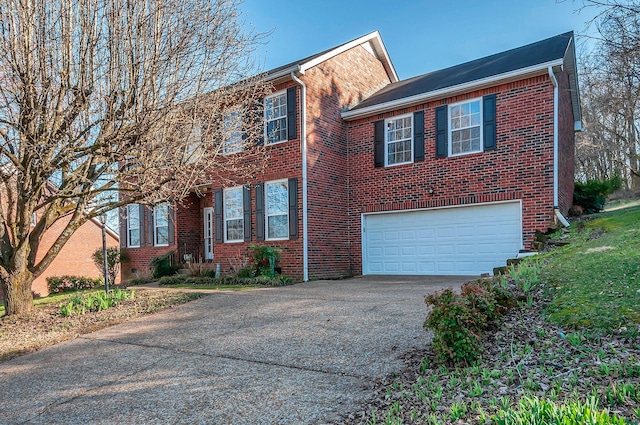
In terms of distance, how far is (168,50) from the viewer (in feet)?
24.1

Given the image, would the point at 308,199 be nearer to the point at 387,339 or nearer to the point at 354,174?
the point at 354,174

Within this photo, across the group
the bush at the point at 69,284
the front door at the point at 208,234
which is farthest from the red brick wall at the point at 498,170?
the bush at the point at 69,284

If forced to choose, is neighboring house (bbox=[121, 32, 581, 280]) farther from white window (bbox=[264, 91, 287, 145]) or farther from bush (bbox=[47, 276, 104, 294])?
bush (bbox=[47, 276, 104, 294])

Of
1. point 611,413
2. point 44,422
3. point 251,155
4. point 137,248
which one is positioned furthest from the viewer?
point 137,248

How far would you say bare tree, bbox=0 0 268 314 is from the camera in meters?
6.64

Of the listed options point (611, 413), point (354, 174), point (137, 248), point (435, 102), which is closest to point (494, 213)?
point (435, 102)

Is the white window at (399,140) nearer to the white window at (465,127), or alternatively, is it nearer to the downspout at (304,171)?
the white window at (465,127)

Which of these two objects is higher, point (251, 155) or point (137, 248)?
point (251, 155)

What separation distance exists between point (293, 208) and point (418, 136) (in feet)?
13.3

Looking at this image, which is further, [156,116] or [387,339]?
[156,116]

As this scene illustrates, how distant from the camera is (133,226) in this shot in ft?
57.6

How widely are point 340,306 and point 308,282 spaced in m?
4.33

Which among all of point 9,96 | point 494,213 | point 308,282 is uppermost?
point 9,96

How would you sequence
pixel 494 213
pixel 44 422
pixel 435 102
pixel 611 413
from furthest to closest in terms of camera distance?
pixel 435 102
pixel 494 213
pixel 44 422
pixel 611 413
